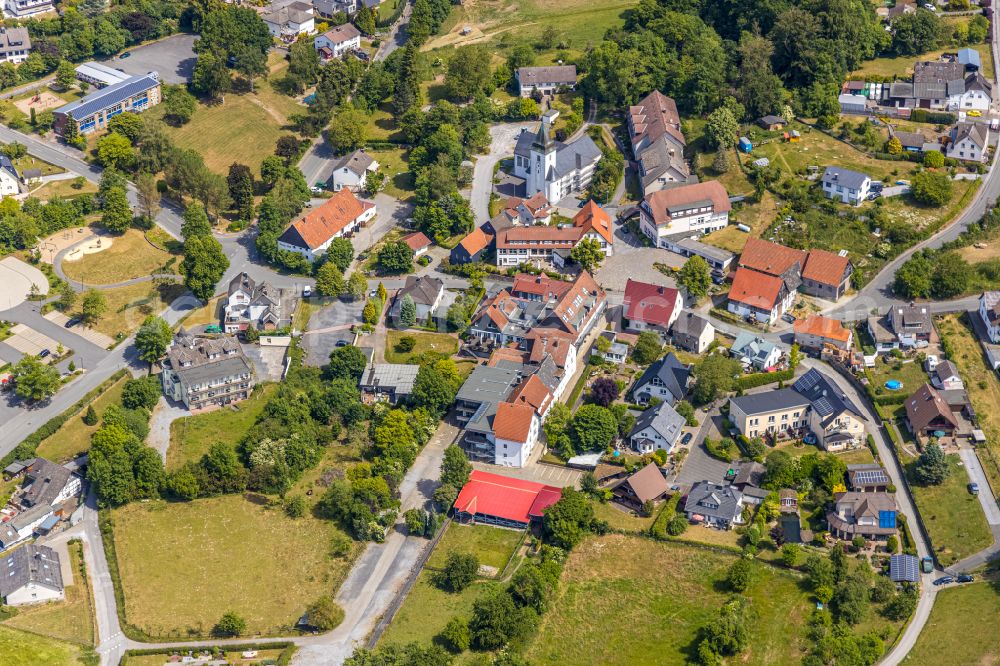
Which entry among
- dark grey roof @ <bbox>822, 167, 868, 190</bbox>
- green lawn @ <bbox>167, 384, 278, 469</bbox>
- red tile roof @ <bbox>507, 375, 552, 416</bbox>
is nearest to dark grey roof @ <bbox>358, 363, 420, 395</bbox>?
green lawn @ <bbox>167, 384, 278, 469</bbox>

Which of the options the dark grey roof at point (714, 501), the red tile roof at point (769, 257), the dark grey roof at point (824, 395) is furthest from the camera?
the red tile roof at point (769, 257)

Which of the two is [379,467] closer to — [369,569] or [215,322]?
[369,569]

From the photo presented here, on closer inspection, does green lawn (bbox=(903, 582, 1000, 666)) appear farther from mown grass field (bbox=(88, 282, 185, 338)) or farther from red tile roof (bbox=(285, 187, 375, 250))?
mown grass field (bbox=(88, 282, 185, 338))

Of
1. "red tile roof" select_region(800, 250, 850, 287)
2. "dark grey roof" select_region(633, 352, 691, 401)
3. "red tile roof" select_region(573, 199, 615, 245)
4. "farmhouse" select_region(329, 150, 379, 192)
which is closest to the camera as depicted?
"dark grey roof" select_region(633, 352, 691, 401)

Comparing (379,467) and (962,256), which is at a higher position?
(962,256)

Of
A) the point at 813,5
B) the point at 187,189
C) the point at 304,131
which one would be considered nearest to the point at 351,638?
the point at 187,189

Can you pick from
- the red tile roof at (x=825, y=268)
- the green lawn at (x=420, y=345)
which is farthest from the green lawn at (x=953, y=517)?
the green lawn at (x=420, y=345)

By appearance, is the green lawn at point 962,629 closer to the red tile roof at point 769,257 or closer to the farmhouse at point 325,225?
the red tile roof at point 769,257
